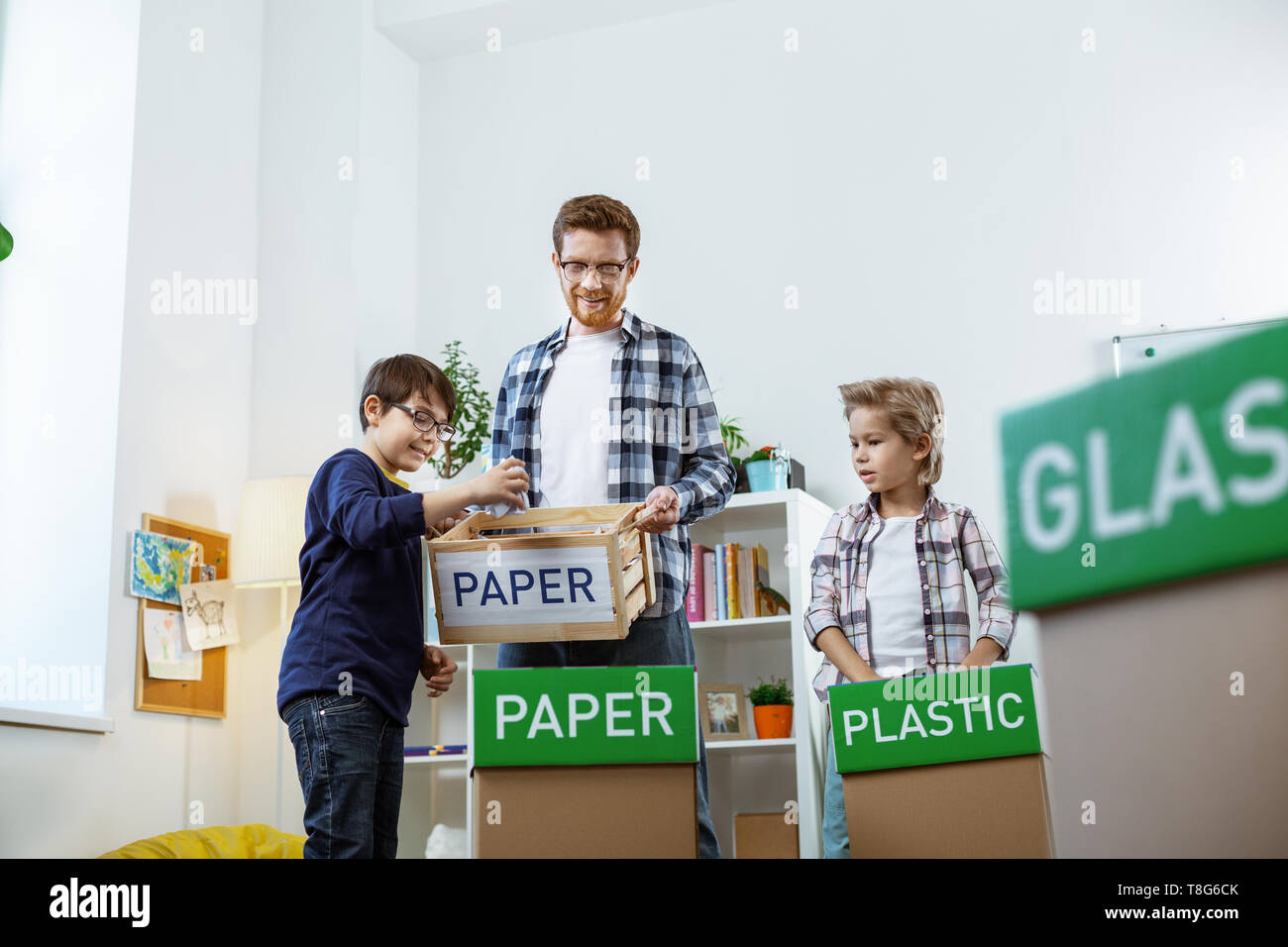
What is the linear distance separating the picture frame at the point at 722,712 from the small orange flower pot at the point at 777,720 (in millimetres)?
153

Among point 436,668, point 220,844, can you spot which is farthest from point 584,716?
point 220,844

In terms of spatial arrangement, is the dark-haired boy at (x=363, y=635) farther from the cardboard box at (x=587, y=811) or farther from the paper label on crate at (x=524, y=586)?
the cardboard box at (x=587, y=811)

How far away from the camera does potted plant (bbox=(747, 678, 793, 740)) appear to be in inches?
123

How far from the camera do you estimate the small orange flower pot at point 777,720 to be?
10.2ft

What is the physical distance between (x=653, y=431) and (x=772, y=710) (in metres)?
1.47

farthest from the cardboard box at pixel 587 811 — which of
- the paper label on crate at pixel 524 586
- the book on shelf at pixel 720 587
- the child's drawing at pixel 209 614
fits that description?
the child's drawing at pixel 209 614

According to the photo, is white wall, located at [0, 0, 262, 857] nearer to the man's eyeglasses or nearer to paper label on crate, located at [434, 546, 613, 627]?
paper label on crate, located at [434, 546, 613, 627]

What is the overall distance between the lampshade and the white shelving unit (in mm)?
431

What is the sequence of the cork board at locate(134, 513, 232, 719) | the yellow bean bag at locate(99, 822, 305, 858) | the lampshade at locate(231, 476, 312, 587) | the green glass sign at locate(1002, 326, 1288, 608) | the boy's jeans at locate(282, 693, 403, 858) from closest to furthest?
the green glass sign at locate(1002, 326, 1288, 608)
the boy's jeans at locate(282, 693, 403, 858)
the yellow bean bag at locate(99, 822, 305, 858)
the cork board at locate(134, 513, 232, 719)
the lampshade at locate(231, 476, 312, 587)

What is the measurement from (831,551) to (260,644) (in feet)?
6.97

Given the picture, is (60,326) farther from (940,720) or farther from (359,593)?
(940,720)

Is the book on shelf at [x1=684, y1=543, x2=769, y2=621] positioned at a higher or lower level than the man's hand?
higher

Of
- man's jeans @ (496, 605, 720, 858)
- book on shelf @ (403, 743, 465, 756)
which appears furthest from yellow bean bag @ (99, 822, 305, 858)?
man's jeans @ (496, 605, 720, 858)
